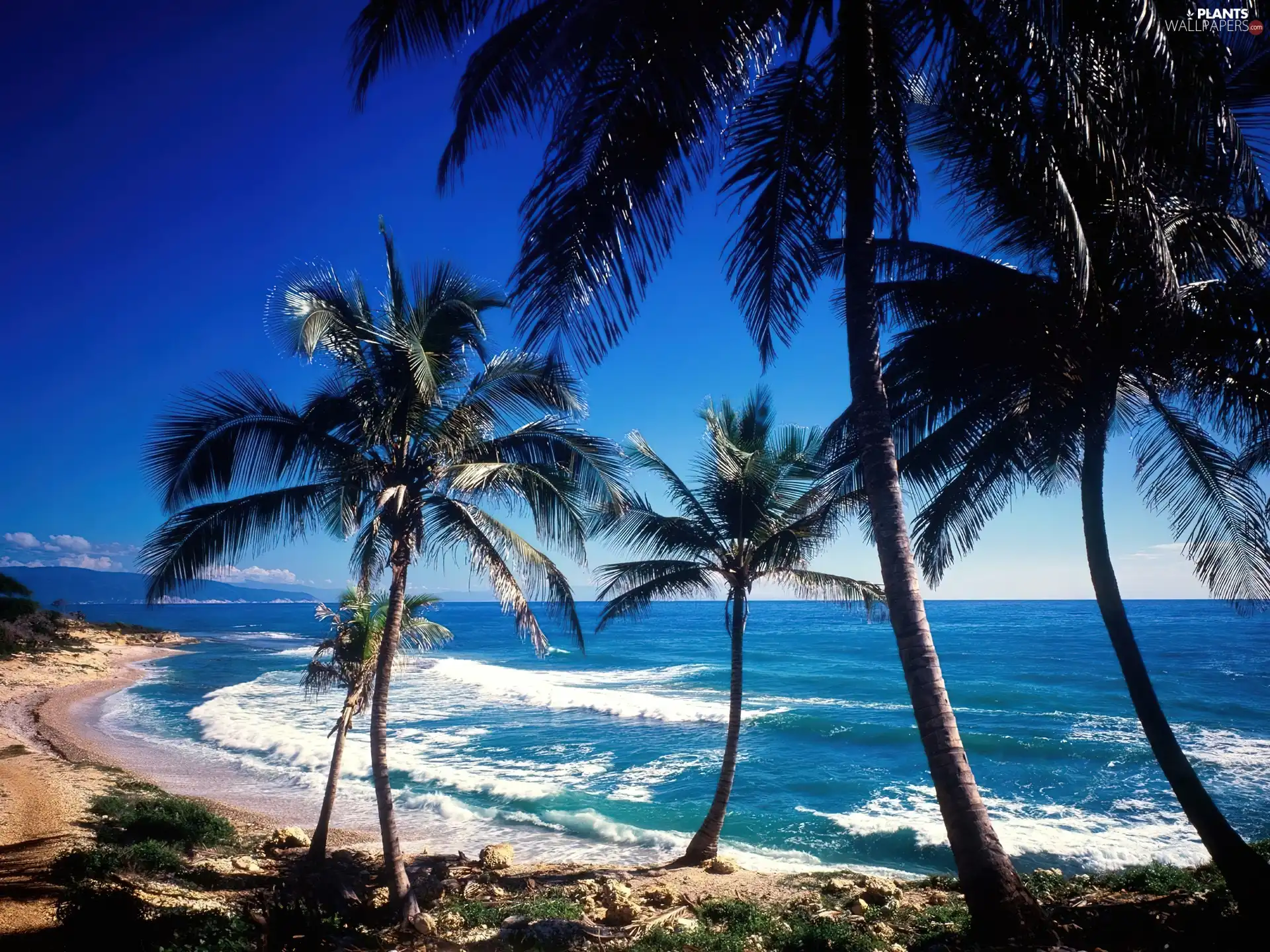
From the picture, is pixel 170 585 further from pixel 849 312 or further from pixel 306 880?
pixel 849 312

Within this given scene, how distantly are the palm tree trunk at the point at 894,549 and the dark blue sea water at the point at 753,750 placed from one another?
1004 centimetres

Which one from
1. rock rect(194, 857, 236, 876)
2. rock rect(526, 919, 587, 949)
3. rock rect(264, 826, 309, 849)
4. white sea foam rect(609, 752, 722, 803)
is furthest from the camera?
white sea foam rect(609, 752, 722, 803)

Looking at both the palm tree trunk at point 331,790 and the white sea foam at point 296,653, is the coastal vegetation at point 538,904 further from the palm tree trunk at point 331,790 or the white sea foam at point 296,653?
the white sea foam at point 296,653

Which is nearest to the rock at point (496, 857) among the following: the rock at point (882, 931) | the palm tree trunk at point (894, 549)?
the rock at point (882, 931)

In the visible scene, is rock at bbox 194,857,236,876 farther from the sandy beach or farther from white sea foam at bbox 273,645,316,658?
white sea foam at bbox 273,645,316,658

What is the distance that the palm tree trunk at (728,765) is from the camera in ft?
36.2

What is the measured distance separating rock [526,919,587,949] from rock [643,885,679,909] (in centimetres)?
203

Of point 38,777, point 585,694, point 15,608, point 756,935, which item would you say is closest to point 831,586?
point 756,935

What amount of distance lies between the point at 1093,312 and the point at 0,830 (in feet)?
52.3

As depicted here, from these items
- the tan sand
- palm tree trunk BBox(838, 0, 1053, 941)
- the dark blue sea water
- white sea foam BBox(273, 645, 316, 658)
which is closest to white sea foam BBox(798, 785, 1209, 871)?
the dark blue sea water

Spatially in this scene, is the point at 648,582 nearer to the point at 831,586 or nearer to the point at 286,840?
the point at 831,586

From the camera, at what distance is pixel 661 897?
29.8 feet

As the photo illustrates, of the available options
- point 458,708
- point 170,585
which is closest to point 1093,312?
point 170,585

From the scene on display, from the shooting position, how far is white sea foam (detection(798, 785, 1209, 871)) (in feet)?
44.8
